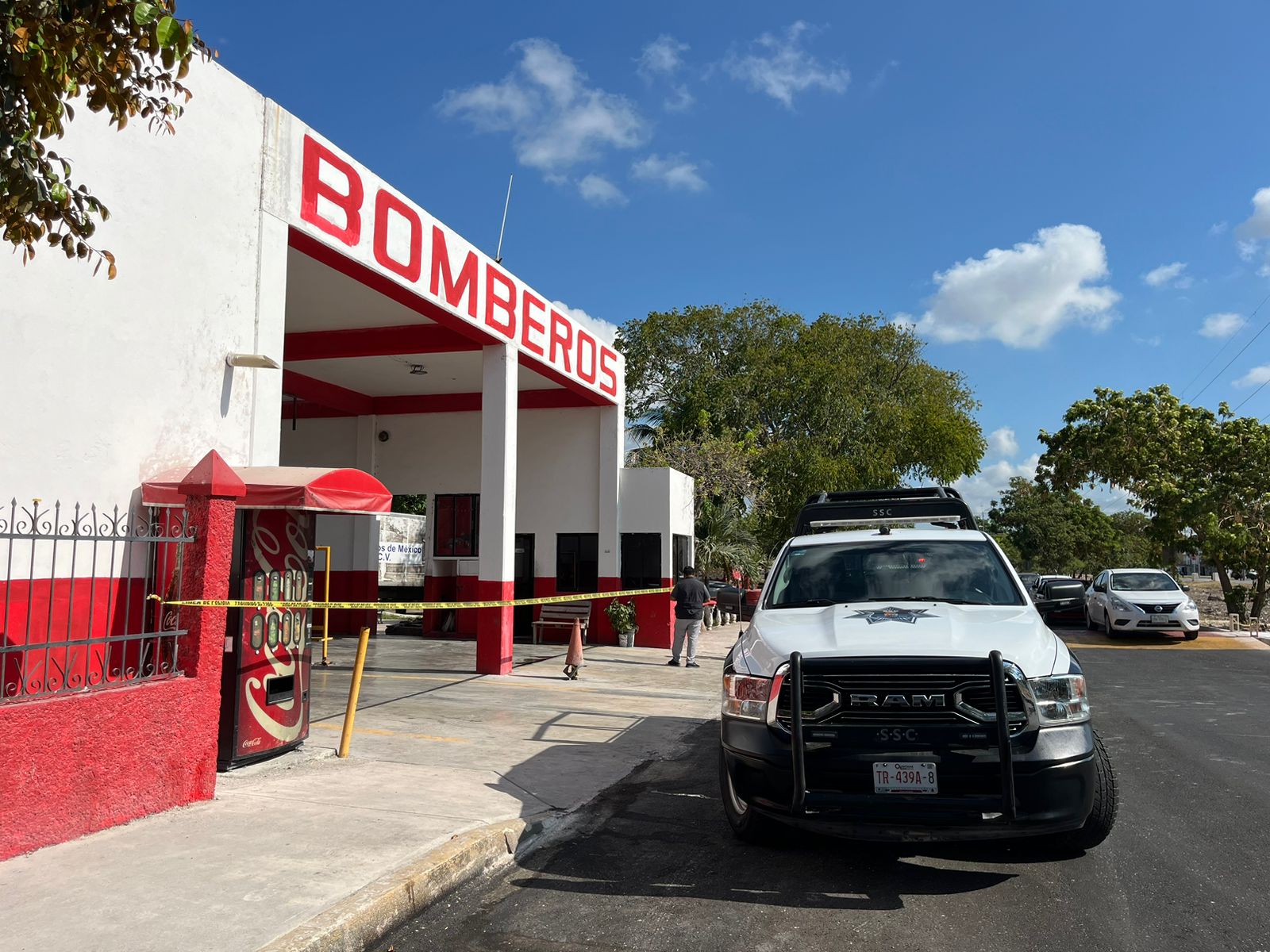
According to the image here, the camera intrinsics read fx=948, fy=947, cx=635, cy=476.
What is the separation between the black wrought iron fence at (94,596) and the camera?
5949mm

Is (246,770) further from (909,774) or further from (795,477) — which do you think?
(795,477)

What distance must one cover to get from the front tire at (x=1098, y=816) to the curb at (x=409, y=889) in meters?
3.17

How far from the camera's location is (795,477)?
3741 centimetres

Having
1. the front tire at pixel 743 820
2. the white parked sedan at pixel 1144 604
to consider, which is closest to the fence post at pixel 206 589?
the front tire at pixel 743 820

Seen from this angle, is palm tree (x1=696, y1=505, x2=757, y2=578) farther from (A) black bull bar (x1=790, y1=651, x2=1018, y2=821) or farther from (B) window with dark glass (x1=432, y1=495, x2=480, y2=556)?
(A) black bull bar (x1=790, y1=651, x2=1018, y2=821)

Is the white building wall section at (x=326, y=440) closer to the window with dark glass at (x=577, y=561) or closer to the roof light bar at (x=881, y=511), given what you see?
the window with dark glass at (x=577, y=561)

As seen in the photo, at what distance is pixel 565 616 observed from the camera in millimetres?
18656

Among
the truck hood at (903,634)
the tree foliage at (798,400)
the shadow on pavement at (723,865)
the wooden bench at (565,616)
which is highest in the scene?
the tree foliage at (798,400)

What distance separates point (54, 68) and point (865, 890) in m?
5.37

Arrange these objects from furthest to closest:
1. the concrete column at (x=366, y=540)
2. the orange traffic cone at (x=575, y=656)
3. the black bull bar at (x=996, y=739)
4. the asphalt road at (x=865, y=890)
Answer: the concrete column at (x=366, y=540), the orange traffic cone at (x=575, y=656), the black bull bar at (x=996, y=739), the asphalt road at (x=865, y=890)

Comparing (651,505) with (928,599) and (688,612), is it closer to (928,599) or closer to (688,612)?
(688,612)

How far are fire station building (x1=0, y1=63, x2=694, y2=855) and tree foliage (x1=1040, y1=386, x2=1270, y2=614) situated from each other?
15364mm

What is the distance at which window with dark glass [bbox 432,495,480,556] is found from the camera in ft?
64.7

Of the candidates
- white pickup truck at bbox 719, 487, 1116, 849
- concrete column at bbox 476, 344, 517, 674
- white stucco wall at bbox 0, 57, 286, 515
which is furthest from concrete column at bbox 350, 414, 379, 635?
white pickup truck at bbox 719, 487, 1116, 849
